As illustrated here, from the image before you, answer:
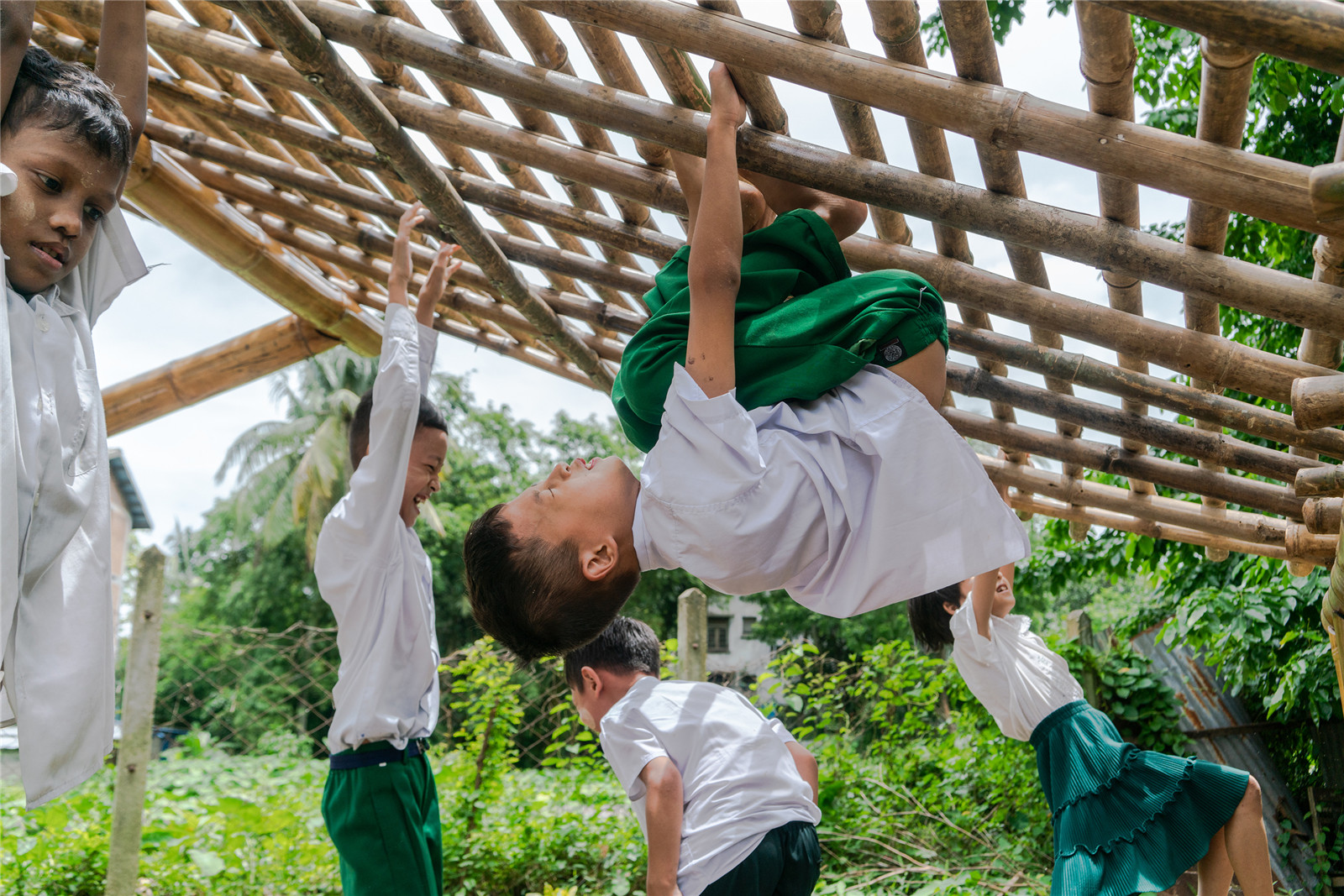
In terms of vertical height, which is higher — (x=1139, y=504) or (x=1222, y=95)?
(x=1222, y=95)

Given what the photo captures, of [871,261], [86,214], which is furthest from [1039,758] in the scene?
[86,214]

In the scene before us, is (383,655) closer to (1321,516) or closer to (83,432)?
(83,432)

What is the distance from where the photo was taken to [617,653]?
10.2 feet

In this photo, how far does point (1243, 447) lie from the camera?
2.80 m

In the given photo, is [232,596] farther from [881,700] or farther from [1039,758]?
[1039,758]

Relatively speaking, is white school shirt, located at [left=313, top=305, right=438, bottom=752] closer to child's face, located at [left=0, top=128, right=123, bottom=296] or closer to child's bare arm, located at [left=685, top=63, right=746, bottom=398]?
child's face, located at [left=0, top=128, right=123, bottom=296]

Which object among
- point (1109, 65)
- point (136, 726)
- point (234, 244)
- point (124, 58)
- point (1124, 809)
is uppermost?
point (234, 244)

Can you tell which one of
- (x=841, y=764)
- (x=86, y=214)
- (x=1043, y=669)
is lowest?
(x=841, y=764)

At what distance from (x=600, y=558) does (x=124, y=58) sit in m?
1.25

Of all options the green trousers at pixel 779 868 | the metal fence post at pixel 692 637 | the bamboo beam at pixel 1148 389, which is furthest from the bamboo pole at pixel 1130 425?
the metal fence post at pixel 692 637

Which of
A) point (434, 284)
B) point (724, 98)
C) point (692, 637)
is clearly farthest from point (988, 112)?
point (692, 637)

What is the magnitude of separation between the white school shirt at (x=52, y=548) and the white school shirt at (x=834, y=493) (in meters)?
0.85

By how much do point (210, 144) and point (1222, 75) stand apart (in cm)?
320

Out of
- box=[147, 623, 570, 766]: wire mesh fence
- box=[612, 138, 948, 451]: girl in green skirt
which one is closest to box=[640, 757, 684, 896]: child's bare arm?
box=[612, 138, 948, 451]: girl in green skirt
